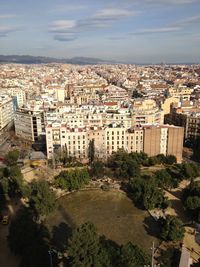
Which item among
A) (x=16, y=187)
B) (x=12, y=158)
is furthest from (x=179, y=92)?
(x=16, y=187)

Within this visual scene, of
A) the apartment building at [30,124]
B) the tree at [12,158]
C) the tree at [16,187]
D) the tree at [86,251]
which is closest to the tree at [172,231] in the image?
the tree at [86,251]

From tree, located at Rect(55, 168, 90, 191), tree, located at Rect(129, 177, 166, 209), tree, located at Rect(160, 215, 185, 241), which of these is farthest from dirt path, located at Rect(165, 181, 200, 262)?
tree, located at Rect(55, 168, 90, 191)

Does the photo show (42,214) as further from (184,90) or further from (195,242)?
(184,90)

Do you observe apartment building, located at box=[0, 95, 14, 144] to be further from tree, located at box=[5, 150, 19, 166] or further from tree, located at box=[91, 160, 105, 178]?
tree, located at box=[91, 160, 105, 178]

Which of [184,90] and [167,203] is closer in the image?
[167,203]

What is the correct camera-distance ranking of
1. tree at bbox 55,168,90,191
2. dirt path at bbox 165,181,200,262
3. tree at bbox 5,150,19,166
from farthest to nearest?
1. tree at bbox 5,150,19,166
2. tree at bbox 55,168,90,191
3. dirt path at bbox 165,181,200,262

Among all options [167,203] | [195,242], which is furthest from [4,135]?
[195,242]

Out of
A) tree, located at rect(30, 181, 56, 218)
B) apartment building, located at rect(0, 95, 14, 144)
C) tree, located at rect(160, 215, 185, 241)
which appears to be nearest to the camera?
tree, located at rect(160, 215, 185, 241)

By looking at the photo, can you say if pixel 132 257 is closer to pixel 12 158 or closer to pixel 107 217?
pixel 107 217
